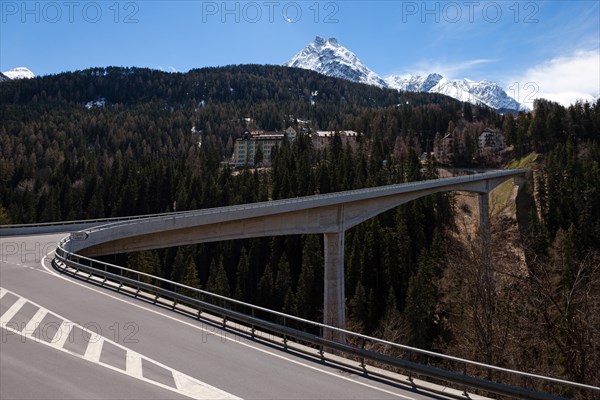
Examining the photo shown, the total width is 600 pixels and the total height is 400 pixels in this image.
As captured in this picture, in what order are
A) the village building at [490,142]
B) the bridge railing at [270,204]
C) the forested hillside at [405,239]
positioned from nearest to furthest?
the forested hillside at [405,239], the bridge railing at [270,204], the village building at [490,142]

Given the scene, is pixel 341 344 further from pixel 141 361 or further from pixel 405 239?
pixel 405 239

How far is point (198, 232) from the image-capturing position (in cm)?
2764

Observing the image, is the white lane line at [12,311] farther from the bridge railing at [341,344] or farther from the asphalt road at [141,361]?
Answer: the bridge railing at [341,344]

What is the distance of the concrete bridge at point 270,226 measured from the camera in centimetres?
2523

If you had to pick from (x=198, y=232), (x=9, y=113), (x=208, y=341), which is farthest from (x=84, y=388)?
(x=9, y=113)

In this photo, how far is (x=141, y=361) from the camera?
9.62 metres

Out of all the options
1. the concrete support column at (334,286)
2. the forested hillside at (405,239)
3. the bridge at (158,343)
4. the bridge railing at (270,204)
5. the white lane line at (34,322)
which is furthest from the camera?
the concrete support column at (334,286)

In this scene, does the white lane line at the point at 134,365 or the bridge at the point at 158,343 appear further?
the white lane line at the point at 134,365

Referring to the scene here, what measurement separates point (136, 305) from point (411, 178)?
73.1 meters

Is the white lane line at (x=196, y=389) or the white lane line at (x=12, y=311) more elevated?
the white lane line at (x=12, y=311)

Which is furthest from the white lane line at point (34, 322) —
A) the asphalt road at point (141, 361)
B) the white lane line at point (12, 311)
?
the white lane line at point (12, 311)

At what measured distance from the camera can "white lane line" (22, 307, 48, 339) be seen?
36.4 ft

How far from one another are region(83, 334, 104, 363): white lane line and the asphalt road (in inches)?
0.9

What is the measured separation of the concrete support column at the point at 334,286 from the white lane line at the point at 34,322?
25561mm
